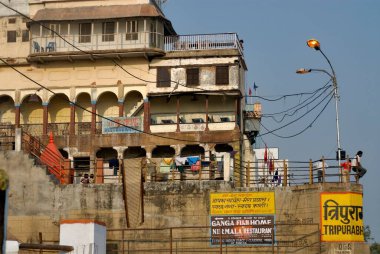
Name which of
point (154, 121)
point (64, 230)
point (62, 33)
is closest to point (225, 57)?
point (154, 121)

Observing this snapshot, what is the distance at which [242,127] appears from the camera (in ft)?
150

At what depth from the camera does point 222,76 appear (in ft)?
145

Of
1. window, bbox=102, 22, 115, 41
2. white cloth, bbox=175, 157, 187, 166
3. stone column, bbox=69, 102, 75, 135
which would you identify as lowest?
white cloth, bbox=175, 157, 187, 166

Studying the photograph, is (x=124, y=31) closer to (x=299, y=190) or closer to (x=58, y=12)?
(x=58, y=12)

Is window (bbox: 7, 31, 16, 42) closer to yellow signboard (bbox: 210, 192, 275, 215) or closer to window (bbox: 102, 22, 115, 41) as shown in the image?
window (bbox: 102, 22, 115, 41)

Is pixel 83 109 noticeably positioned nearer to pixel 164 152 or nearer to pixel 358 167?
pixel 164 152

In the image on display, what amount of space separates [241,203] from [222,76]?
13222 millimetres

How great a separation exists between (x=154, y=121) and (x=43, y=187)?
13532mm

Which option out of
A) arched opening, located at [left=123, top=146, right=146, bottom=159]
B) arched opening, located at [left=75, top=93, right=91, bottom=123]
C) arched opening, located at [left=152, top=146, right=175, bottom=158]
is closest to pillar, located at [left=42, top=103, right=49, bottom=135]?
arched opening, located at [left=75, top=93, right=91, bottom=123]

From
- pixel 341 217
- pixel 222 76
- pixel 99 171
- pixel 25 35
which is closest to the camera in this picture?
pixel 341 217

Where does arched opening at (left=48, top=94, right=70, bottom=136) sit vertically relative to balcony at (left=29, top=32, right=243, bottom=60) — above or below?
below

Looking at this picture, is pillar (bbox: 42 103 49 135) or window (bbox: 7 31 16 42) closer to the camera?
pillar (bbox: 42 103 49 135)

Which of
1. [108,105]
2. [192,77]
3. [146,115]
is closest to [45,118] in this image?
[108,105]

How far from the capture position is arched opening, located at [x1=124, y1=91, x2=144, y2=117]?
152 feet
